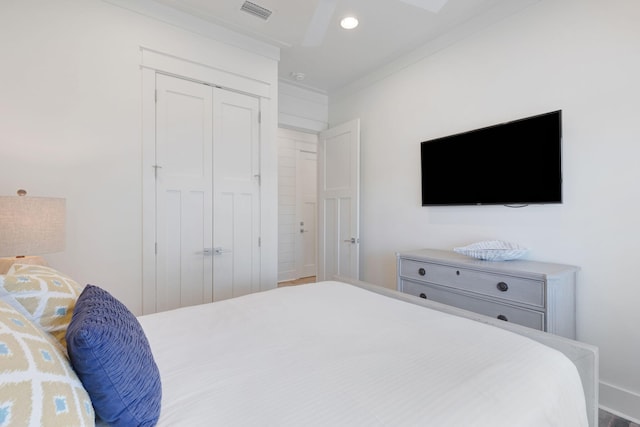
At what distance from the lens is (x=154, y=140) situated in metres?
2.31

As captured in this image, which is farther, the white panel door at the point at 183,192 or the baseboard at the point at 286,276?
the baseboard at the point at 286,276

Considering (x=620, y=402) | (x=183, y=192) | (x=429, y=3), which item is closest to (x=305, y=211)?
(x=183, y=192)

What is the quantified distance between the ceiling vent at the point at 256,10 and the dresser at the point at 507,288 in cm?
232

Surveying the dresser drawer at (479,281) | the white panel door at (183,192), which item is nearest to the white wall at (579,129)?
the dresser drawer at (479,281)

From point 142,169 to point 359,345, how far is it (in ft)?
6.78

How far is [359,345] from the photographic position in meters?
1.05

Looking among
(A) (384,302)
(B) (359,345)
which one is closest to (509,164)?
(A) (384,302)

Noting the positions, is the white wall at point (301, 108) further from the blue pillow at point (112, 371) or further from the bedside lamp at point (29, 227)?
the blue pillow at point (112, 371)

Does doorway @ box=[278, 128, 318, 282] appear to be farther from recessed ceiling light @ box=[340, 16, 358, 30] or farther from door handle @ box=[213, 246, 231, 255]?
recessed ceiling light @ box=[340, 16, 358, 30]

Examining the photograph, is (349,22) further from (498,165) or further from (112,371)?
(112,371)

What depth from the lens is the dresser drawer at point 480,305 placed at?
5.81ft

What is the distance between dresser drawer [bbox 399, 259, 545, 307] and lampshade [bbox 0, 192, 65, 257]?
2374 mm

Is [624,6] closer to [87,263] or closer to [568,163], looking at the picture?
[568,163]

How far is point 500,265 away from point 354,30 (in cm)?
227
